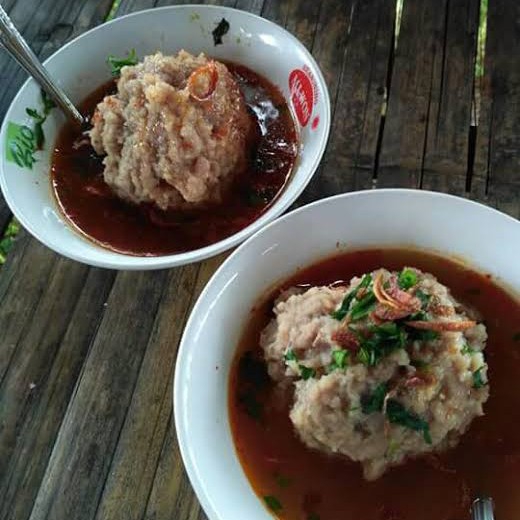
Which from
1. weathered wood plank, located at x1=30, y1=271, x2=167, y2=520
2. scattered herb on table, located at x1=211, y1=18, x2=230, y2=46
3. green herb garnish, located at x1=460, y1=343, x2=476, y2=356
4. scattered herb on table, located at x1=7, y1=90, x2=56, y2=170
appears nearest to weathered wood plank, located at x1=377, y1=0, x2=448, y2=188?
scattered herb on table, located at x1=211, y1=18, x2=230, y2=46

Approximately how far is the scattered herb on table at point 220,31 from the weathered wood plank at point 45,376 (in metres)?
0.82

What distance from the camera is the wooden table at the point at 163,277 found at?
1815mm

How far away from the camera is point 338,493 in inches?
64.2

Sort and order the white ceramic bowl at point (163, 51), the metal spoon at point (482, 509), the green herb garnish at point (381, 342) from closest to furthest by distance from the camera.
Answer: the green herb garnish at point (381, 342)
the metal spoon at point (482, 509)
the white ceramic bowl at point (163, 51)

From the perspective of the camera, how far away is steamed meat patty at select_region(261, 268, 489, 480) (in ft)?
4.88

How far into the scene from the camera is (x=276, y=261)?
5.77 ft

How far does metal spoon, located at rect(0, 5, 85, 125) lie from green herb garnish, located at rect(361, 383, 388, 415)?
51.8 inches

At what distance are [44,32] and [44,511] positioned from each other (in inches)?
68.7

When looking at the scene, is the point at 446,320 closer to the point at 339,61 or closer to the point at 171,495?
the point at 171,495

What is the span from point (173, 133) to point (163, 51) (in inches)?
20.6

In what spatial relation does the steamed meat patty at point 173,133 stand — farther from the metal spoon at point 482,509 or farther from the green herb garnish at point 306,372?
the metal spoon at point 482,509

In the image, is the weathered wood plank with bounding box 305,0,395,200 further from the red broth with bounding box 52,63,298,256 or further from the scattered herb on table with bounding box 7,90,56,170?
Result: the scattered herb on table with bounding box 7,90,56,170

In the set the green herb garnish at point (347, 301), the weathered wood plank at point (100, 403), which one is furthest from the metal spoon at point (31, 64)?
the green herb garnish at point (347, 301)

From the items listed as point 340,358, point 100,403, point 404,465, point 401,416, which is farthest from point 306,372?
point 100,403
